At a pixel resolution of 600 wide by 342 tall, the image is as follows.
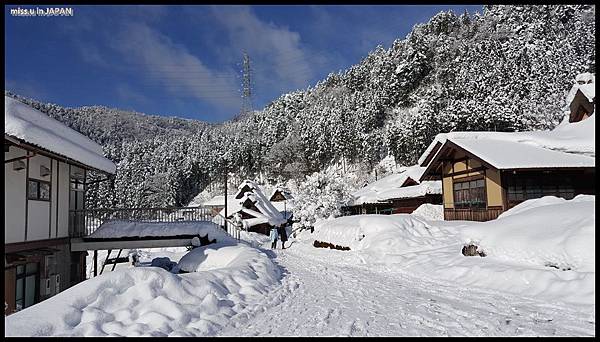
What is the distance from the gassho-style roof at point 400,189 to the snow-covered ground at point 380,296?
1641 centimetres

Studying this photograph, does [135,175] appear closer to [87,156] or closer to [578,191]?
[87,156]

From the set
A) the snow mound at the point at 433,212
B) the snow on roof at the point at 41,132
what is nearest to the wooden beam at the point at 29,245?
the snow on roof at the point at 41,132

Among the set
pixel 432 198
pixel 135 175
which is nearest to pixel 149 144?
pixel 135 175

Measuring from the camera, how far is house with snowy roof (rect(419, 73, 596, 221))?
52.7 feet

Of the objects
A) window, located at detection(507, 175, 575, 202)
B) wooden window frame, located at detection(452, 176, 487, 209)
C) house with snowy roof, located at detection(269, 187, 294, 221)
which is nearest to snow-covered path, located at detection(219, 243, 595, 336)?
window, located at detection(507, 175, 575, 202)

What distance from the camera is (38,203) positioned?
10547 millimetres

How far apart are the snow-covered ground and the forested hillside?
3222 centimetres

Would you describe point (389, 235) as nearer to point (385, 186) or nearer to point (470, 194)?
point (470, 194)

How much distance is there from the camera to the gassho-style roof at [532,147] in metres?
15.9

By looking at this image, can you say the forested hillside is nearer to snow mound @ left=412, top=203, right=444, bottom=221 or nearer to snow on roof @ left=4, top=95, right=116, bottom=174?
snow mound @ left=412, top=203, right=444, bottom=221

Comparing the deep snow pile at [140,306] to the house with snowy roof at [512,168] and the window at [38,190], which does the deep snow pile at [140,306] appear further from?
the house with snowy roof at [512,168]

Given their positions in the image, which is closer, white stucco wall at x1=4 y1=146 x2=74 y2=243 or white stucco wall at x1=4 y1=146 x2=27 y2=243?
white stucco wall at x1=4 y1=146 x2=27 y2=243

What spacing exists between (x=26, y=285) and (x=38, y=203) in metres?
2.32

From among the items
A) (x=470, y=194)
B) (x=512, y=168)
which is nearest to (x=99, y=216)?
(x=512, y=168)
